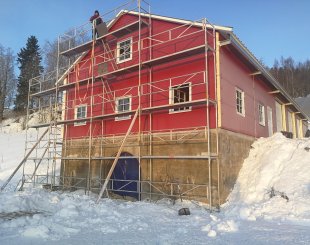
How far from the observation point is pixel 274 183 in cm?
1219

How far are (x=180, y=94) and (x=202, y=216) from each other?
6090 millimetres

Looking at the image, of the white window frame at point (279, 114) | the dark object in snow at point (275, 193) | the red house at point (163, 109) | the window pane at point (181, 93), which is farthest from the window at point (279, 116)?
the dark object in snow at point (275, 193)

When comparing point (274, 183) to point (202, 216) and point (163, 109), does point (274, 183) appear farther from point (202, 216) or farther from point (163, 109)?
point (163, 109)

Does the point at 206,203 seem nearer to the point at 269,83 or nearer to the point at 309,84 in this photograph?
the point at 269,83

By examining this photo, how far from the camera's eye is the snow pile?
10023mm

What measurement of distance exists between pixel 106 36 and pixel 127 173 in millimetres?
7187

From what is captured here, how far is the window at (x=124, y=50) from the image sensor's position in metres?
16.3

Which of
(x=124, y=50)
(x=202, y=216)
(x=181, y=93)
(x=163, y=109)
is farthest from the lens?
(x=124, y=50)

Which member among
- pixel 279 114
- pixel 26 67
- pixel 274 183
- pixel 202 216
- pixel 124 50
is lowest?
pixel 202 216

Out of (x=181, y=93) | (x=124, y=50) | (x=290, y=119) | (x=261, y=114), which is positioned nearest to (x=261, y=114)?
(x=261, y=114)

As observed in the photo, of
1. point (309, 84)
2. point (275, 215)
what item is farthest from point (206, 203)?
point (309, 84)

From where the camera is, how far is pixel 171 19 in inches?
574

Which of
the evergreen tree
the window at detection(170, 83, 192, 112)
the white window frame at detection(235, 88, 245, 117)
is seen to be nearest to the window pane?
the window at detection(170, 83, 192, 112)

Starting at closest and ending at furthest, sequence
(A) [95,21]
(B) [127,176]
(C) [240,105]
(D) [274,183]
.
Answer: (D) [274,183], (B) [127,176], (C) [240,105], (A) [95,21]
